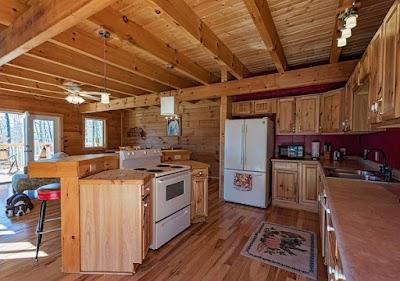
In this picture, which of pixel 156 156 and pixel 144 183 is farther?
pixel 156 156

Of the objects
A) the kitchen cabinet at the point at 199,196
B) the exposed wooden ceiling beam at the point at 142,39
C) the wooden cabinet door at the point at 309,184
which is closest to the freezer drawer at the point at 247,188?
the wooden cabinet door at the point at 309,184

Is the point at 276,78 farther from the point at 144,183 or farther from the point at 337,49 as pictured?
the point at 144,183

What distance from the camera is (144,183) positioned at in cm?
199

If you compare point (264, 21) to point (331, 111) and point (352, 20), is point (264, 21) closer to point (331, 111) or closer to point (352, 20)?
point (352, 20)

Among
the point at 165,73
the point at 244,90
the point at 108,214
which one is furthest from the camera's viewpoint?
the point at 165,73

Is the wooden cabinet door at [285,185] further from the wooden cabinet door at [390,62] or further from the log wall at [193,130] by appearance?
the wooden cabinet door at [390,62]

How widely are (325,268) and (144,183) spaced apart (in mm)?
2029

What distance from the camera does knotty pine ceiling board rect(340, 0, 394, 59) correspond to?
2075 millimetres

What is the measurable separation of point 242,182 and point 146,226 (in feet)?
7.49

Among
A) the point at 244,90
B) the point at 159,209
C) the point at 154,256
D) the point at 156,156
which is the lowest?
the point at 154,256

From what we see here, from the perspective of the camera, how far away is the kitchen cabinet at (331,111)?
3262mm

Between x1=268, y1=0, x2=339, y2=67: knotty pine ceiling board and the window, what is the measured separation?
665 centimetres

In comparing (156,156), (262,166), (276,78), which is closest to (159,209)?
(156,156)

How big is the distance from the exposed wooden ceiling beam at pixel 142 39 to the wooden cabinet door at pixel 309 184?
2662 mm
